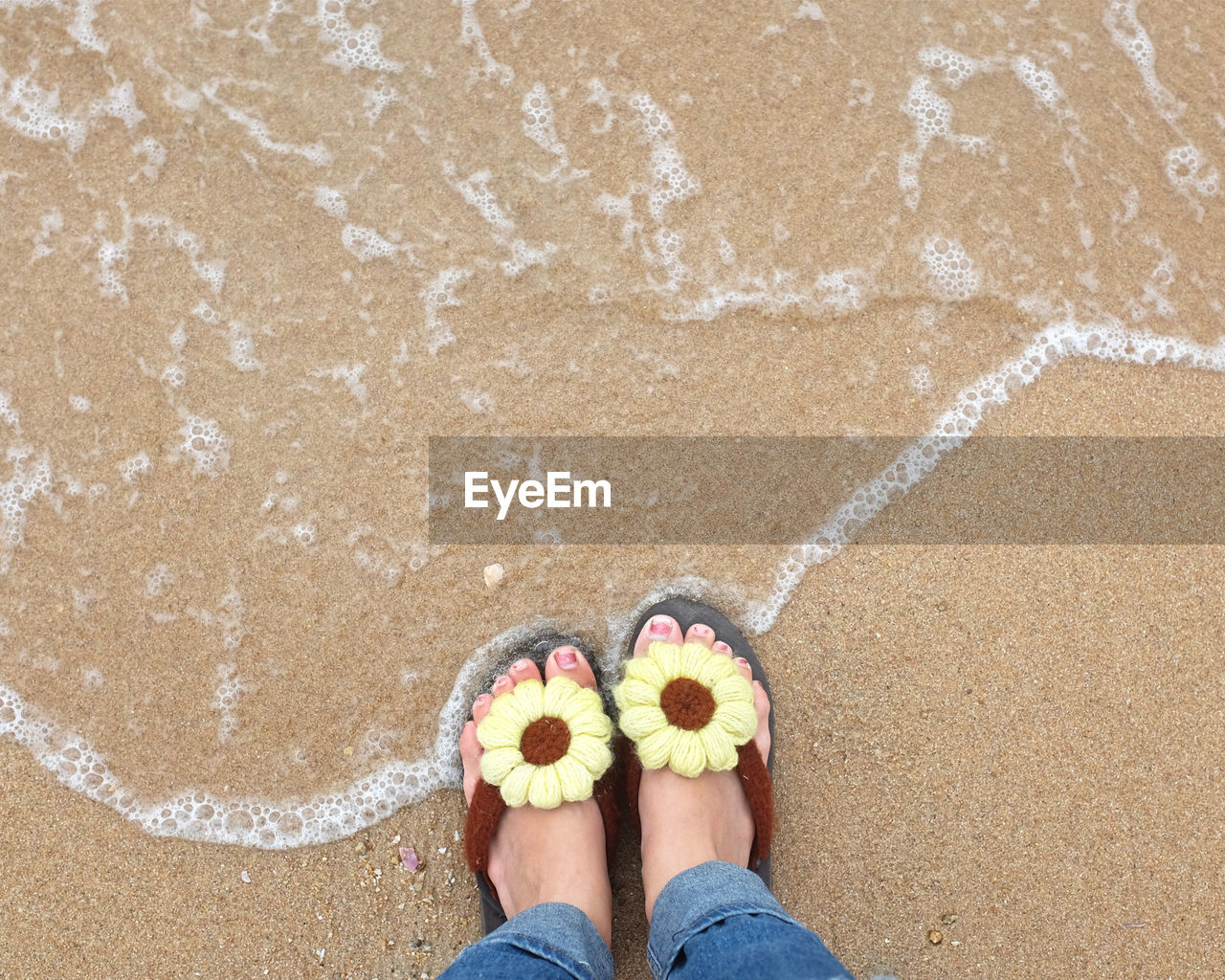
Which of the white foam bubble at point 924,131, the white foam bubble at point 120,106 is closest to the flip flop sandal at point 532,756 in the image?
the white foam bubble at point 924,131

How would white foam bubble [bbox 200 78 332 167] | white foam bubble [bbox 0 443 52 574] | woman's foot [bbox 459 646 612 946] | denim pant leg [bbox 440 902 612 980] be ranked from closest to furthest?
denim pant leg [bbox 440 902 612 980] < woman's foot [bbox 459 646 612 946] < white foam bubble [bbox 0 443 52 574] < white foam bubble [bbox 200 78 332 167]

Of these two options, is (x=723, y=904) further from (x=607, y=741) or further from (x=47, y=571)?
(x=47, y=571)

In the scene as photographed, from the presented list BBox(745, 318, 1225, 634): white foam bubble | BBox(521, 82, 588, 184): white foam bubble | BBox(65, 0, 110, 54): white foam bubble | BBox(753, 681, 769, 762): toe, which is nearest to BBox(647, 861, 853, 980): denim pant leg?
BBox(753, 681, 769, 762): toe

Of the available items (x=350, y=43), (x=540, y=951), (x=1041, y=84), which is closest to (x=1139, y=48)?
(x=1041, y=84)

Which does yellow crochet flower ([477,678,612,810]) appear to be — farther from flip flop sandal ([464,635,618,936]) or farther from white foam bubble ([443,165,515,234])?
white foam bubble ([443,165,515,234])

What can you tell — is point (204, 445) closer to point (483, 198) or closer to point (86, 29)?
point (483, 198)

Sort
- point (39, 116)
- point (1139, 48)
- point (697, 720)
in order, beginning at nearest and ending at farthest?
point (697, 720)
point (39, 116)
point (1139, 48)

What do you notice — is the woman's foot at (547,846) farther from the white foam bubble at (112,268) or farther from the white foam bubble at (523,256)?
the white foam bubble at (112,268)
